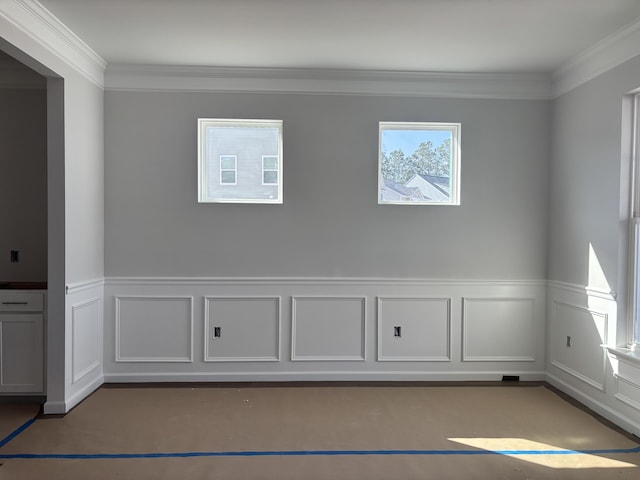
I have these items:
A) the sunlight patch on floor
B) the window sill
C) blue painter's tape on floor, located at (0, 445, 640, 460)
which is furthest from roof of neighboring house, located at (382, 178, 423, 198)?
blue painter's tape on floor, located at (0, 445, 640, 460)

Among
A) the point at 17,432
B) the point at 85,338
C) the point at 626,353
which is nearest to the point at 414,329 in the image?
the point at 626,353

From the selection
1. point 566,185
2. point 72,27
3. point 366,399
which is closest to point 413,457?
point 366,399

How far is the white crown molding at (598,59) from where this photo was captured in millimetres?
3410

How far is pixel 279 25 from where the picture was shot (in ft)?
11.2

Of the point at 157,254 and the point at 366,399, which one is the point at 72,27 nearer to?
the point at 157,254

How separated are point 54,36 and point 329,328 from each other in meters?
3.27

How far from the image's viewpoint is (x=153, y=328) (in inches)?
175

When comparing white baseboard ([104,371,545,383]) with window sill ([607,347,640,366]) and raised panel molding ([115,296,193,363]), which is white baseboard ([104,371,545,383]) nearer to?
raised panel molding ([115,296,193,363])

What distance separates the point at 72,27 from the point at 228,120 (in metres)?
1.44

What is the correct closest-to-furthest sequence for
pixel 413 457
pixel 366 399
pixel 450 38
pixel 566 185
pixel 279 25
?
1. pixel 413 457
2. pixel 279 25
3. pixel 450 38
4. pixel 366 399
5. pixel 566 185

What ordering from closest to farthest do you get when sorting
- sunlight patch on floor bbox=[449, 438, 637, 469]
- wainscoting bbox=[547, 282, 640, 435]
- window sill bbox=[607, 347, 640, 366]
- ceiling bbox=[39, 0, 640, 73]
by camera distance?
sunlight patch on floor bbox=[449, 438, 637, 469] < ceiling bbox=[39, 0, 640, 73] < window sill bbox=[607, 347, 640, 366] < wainscoting bbox=[547, 282, 640, 435]

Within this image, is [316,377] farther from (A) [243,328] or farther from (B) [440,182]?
(B) [440,182]

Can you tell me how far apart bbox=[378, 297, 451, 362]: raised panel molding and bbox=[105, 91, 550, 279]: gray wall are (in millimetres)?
286

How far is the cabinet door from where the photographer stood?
3.76 m
